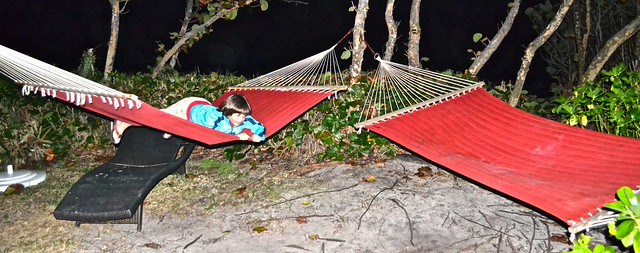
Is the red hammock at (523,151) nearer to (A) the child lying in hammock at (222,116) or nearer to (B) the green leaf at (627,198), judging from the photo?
(B) the green leaf at (627,198)

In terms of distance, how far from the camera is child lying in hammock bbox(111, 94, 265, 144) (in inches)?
116

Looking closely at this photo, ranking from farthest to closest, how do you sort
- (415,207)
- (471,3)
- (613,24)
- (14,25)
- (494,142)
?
(471,3), (14,25), (613,24), (415,207), (494,142)

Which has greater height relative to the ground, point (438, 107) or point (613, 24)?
point (613, 24)

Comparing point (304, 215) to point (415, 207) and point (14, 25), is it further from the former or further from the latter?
point (14, 25)

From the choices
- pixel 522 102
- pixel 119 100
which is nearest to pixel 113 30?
pixel 119 100

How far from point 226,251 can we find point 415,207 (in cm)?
99

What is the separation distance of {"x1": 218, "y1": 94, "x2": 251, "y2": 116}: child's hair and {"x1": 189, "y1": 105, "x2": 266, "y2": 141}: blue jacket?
0.04 m

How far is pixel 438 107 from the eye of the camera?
3.00 metres

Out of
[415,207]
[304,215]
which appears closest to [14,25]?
[304,215]

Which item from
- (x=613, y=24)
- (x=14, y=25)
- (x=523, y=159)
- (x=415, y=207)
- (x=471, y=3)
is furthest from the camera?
(x=471, y=3)

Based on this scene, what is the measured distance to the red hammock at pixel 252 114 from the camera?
7.68 feet

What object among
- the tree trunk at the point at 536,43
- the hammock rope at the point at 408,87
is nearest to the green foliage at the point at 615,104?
the hammock rope at the point at 408,87

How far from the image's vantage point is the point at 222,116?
9.95 feet

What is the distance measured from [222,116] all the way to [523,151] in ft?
5.25
